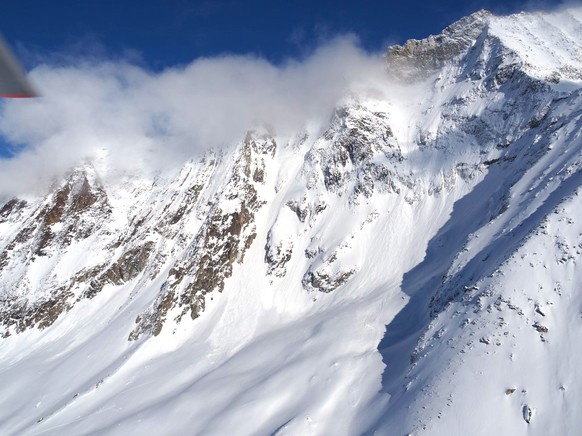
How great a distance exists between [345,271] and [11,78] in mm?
57015

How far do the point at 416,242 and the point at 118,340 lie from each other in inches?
1833

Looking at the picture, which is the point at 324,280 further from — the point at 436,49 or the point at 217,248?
the point at 436,49

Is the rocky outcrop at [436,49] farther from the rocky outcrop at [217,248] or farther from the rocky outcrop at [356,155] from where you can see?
the rocky outcrop at [217,248]

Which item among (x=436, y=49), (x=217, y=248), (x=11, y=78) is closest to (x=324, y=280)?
(x=217, y=248)

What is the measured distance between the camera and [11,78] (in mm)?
4023

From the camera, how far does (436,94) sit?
81125 mm

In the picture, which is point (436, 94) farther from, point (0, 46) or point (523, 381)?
point (0, 46)

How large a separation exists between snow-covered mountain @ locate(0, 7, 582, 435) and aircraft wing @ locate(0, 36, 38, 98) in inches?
1056

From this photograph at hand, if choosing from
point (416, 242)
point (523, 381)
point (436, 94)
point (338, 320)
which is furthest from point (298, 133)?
point (523, 381)

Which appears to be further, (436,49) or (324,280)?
(436,49)

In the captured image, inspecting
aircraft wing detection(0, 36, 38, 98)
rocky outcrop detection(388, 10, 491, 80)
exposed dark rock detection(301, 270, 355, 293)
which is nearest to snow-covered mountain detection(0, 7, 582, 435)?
exposed dark rock detection(301, 270, 355, 293)

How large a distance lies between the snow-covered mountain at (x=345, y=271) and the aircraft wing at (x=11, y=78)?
26.8 metres

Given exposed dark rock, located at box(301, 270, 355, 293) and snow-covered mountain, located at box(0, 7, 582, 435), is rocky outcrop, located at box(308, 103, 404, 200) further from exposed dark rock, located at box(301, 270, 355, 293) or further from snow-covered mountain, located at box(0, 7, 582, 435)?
exposed dark rock, located at box(301, 270, 355, 293)

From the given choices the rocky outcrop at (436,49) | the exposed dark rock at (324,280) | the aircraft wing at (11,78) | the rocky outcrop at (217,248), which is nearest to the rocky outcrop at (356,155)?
the rocky outcrop at (217,248)
